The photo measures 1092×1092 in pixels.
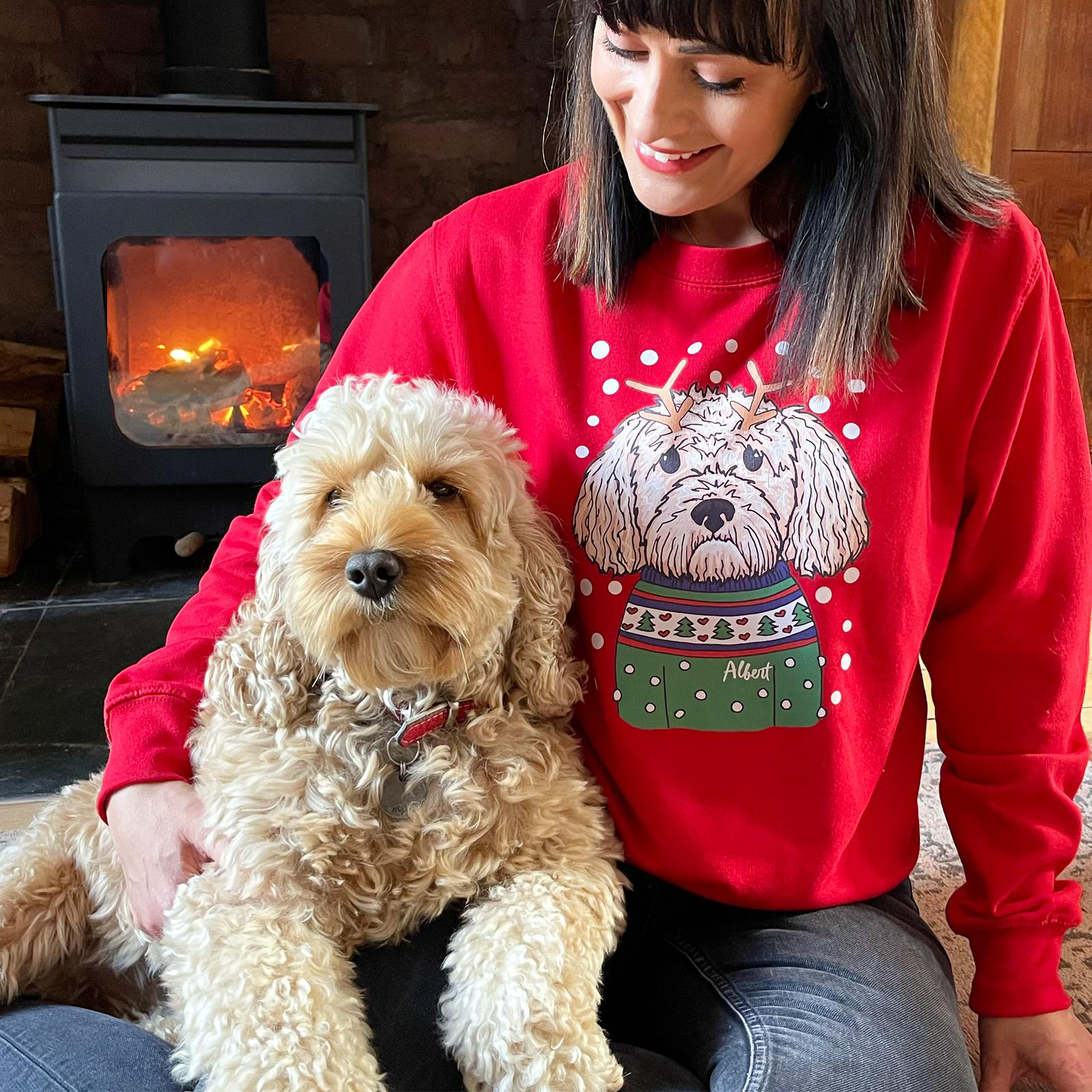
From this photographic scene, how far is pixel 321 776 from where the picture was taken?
1061mm

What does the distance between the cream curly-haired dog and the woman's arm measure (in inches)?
16.1

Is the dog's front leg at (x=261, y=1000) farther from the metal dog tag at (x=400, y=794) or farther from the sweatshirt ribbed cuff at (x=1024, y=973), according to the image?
the sweatshirt ribbed cuff at (x=1024, y=973)

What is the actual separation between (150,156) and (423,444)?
6.35 ft

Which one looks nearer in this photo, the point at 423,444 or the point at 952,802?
the point at 423,444

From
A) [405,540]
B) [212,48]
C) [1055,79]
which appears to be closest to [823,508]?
[405,540]

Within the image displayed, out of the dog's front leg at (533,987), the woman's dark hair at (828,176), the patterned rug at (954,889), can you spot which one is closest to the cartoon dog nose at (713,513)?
the woman's dark hair at (828,176)

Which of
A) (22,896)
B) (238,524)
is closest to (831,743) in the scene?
(238,524)

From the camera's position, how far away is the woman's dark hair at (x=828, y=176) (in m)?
Answer: 0.98

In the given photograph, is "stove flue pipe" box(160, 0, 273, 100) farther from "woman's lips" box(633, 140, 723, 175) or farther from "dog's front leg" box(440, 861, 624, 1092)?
"dog's front leg" box(440, 861, 624, 1092)

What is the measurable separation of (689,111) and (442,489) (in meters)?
0.41

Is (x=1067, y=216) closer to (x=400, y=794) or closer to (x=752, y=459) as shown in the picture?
(x=752, y=459)

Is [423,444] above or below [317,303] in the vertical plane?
above

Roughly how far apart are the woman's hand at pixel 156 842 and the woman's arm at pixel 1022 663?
80 centimetres

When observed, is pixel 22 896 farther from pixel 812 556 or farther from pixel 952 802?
pixel 952 802
